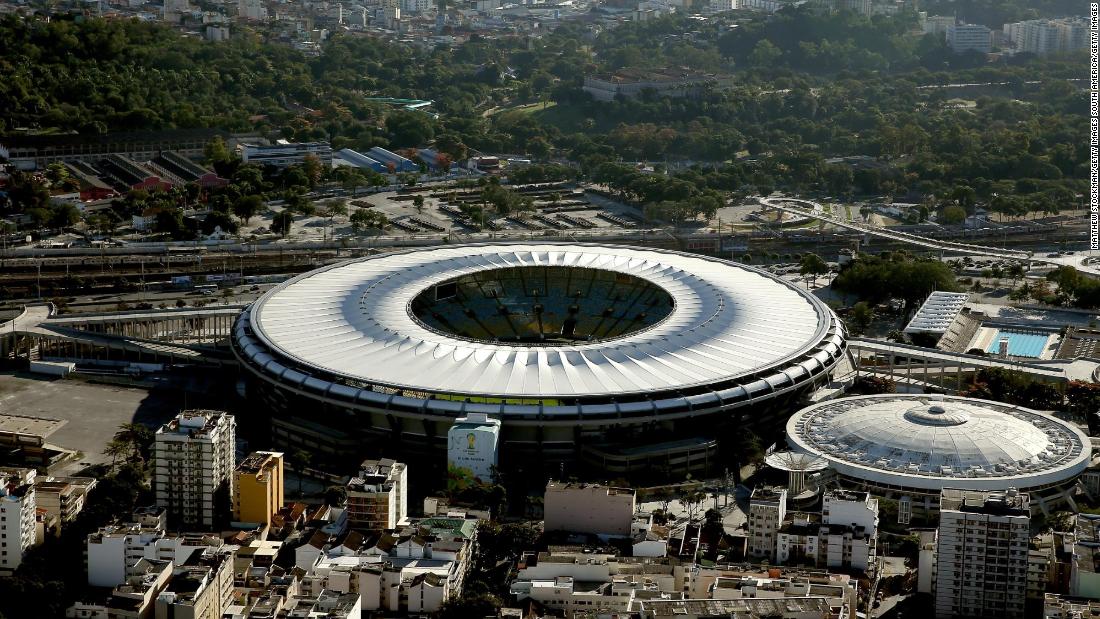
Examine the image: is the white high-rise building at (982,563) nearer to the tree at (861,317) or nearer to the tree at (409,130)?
the tree at (861,317)

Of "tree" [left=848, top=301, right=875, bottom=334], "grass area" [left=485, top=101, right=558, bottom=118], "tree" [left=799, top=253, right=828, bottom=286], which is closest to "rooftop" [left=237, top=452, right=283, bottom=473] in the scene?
"tree" [left=848, top=301, right=875, bottom=334]

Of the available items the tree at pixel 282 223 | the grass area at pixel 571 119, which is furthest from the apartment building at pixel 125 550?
the grass area at pixel 571 119

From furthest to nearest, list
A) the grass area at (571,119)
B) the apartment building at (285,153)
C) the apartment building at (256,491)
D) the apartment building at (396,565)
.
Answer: the grass area at (571,119), the apartment building at (285,153), the apartment building at (256,491), the apartment building at (396,565)

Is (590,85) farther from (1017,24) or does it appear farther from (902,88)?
(1017,24)

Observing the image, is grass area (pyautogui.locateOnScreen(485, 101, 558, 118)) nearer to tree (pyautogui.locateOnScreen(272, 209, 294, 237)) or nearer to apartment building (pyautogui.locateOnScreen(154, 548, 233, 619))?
tree (pyautogui.locateOnScreen(272, 209, 294, 237))

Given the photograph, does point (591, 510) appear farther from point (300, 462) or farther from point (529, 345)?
point (529, 345)

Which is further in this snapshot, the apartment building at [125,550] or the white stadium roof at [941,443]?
the white stadium roof at [941,443]
